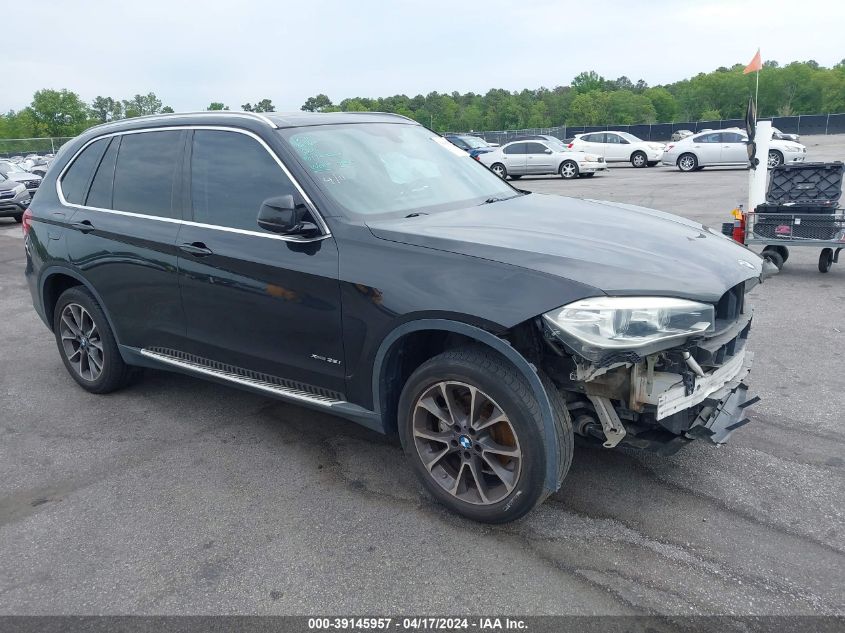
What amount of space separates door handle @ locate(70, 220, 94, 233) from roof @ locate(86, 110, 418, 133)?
0.69 meters

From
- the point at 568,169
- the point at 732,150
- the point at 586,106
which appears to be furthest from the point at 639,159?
the point at 586,106

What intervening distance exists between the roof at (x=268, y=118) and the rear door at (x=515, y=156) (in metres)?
22.8

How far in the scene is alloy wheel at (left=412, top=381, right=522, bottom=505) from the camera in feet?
10.5

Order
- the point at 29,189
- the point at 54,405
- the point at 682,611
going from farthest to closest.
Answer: the point at 29,189 → the point at 54,405 → the point at 682,611

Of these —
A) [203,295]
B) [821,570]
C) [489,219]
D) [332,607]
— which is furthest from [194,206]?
[821,570]

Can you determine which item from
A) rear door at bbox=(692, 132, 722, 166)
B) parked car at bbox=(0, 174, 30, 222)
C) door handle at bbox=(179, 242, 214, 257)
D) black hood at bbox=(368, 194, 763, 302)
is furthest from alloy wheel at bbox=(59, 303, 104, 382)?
rear door at bbox=(692, 132, 722, 166)

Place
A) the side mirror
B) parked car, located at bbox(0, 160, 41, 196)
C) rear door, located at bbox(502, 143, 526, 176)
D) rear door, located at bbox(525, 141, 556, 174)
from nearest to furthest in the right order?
the side mirror → parked car, located at bbox(0, 160, 41, 196) → rear door, located at bbox(525, 141, 556, 174) → rear door, located at bbox(502, 143, 526, 176)

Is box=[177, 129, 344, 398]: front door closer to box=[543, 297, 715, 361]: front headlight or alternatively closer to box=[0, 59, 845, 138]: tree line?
box=[543, 297, 715, 361]: front headlight

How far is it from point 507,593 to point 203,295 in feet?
7.86

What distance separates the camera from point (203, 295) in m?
4.14

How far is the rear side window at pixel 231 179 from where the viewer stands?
153 inches

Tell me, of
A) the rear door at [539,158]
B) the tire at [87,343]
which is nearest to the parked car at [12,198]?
the tire at [87,343]

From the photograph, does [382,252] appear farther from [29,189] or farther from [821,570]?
[29,189]

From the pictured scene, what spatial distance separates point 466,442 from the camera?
3289mm
